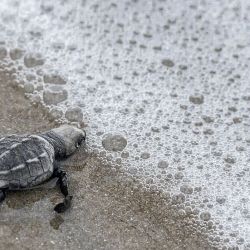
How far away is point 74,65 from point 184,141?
2.71 feet

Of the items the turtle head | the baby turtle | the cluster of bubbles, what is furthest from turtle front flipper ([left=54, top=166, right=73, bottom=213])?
the cluster of bubbles

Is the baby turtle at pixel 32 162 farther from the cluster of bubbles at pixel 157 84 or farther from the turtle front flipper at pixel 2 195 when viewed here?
the cluster of bubbles at pixel 157 84

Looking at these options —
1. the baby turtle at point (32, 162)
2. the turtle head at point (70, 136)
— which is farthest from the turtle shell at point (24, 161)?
the turtle head at point (70, 136)

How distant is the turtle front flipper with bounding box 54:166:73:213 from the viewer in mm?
2430

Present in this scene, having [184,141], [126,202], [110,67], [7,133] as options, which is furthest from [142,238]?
[110,67]

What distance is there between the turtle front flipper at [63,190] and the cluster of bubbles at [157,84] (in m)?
0.31

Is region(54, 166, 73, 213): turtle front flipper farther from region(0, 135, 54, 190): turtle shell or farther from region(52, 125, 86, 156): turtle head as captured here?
region(52, 125, 86, 156): turtle head

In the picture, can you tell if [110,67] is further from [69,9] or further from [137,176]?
[137,176]

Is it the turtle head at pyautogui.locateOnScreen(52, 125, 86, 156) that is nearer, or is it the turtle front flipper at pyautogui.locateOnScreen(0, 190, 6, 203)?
the turtle front flipper at pyautogui.locateOnScreen(0, 190, 6, 203)

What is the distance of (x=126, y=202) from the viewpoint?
8.39 ft

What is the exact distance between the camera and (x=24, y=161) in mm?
2416

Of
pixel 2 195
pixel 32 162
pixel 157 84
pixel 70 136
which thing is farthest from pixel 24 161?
pixel 157 84

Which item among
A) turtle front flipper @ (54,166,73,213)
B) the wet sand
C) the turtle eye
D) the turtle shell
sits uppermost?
the turtle shell

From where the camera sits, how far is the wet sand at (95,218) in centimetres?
236
